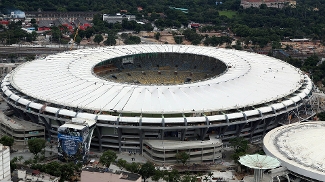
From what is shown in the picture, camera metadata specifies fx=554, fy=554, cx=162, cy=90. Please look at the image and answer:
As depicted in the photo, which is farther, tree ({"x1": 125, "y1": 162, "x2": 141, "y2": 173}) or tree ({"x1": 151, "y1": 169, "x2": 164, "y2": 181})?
tree ({"x1": 125, "y1": 162, "x2": 141, "y2": 173})

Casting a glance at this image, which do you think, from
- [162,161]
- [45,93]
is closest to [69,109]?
[45,93]

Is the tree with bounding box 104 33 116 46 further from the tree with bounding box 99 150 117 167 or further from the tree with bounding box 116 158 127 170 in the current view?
the tree with bounding box 116 158 127 170

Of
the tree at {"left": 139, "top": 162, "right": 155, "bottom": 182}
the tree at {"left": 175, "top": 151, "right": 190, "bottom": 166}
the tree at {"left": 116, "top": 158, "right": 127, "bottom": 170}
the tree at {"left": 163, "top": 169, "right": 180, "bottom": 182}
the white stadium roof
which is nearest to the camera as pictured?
the tree at {"left": 163, "top": 169, "right": 180, "bottom": 182}

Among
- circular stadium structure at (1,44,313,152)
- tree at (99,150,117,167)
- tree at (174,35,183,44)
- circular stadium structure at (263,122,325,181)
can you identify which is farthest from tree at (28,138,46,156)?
tree at (174,35,183,44)

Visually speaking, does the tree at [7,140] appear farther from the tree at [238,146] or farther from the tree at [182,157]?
the tree at [238,146]

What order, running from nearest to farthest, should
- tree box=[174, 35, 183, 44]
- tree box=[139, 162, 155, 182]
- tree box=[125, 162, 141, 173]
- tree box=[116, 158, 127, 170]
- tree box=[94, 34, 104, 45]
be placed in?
tree box=[139, 162, 155, 182] < tree box=[125, 162, 141, 173] < tree box=[116, 158, 127, 170] < tree box=[94, 34, 104, 45] < tree box=[174, 35, 183, 44]

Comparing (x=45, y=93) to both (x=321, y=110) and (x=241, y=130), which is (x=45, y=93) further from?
(x=321, y=110)

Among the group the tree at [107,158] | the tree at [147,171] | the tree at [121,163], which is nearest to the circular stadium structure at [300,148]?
the tree at [147,171]

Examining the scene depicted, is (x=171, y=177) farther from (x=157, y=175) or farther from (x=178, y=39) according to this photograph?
(x=178, y=39)
